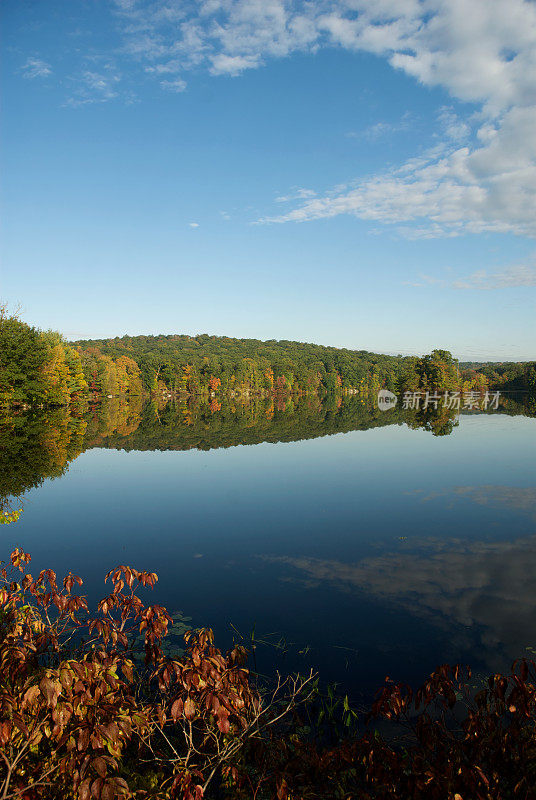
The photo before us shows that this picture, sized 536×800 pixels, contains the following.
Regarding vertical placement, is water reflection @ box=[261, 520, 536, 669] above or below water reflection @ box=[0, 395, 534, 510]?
below

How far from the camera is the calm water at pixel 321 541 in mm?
9062

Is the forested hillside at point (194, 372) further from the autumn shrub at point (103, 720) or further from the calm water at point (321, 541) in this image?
the autumn shrub at point (103, 720)

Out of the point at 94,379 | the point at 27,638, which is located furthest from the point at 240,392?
the point at 27,638

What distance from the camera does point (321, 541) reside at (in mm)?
14617

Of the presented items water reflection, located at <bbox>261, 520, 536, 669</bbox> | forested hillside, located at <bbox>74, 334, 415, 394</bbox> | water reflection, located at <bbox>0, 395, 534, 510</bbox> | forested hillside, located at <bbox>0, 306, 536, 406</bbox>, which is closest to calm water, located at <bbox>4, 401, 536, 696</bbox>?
water reflection, located at <bbox>261, 520, 536, 669</bbox>

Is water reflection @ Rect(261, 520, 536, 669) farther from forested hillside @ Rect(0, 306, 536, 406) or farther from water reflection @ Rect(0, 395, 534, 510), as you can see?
forested hillside @ Rect(0, 306, 536, 406)

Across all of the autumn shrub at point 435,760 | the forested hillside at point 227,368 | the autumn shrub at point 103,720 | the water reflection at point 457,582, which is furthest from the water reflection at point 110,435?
the forested hillside at point 227,368

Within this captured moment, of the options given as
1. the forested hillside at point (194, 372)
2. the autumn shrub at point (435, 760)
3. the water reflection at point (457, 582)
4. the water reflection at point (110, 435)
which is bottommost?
the water reflection at point (457, 582)

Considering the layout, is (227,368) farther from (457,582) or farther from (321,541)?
(457,582)

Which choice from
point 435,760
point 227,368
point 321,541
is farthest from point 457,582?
point 227,368

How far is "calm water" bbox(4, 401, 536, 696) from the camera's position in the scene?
9.06 metres

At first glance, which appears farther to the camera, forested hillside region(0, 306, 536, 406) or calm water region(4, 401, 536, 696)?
forested hillside region(0, 306, 536, 406)

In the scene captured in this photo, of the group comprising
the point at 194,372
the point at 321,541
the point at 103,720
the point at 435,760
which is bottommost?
the point at 321,541

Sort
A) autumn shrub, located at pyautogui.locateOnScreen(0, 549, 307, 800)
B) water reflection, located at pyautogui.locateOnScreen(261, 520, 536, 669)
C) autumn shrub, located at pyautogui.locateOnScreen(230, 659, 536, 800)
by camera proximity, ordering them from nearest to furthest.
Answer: autumn shrub, located at pyautogui.locateOnScreen(0, 549, 307, 800) → autumn shrub, located at pyautogui.locateOnScreen(230, 659, 536, 800) → water reflection, located at pyautogui.locateOnScreen(261, 520, 536, 669)
